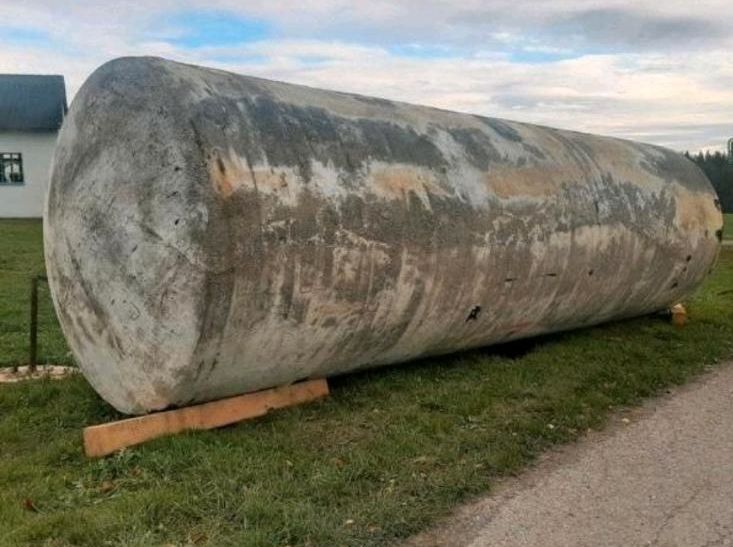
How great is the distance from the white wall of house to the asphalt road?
103 feet

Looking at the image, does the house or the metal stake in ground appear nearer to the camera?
the metal stake in ground

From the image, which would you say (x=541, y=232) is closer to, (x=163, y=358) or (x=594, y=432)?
(x=594, y=432)

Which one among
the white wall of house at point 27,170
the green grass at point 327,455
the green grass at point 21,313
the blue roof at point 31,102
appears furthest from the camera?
the white wall of house at point 27,170

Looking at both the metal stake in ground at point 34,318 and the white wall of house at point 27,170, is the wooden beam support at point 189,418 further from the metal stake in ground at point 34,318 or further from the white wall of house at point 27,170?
the white wall of house at point 27,170

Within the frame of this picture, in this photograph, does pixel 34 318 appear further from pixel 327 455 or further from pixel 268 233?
pixel 327 455

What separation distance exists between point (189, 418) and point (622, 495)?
2.36m

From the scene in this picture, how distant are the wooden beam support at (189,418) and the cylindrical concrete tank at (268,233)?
72 mm

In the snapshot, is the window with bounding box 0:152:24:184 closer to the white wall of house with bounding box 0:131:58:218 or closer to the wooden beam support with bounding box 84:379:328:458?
the white wall of house with bounding box 0:131:58:218

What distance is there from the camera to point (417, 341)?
5.91 metres

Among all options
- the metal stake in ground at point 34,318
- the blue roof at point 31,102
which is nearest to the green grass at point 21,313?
the metal stake in ground at point 34,318

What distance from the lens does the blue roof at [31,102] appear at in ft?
108

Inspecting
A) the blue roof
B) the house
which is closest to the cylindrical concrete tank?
the house

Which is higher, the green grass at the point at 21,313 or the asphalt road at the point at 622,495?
the asphalt road at the point at 622,495

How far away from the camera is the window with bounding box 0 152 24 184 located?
33156mm
